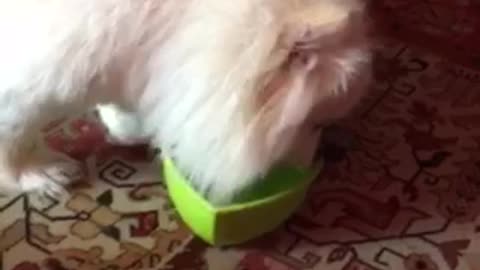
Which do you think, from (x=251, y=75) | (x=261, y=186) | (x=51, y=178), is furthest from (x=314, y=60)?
(x=51, y=178)

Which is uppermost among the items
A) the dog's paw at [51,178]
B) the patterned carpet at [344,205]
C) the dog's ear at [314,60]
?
the dog's ear at [314,60]

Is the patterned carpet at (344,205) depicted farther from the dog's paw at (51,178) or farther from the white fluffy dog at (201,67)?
the white fluffy dog at (201,67)

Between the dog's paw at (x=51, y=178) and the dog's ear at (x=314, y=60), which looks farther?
the dog's paw at (x=51, y=178)

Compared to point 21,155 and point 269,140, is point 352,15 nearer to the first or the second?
point 269,140

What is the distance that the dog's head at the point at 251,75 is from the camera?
120 centimetres

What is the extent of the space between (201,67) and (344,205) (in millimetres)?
353

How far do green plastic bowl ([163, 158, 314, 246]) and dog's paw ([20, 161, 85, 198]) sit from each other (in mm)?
160

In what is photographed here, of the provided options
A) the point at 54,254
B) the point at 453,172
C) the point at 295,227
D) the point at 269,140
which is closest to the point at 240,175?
the point at 269,140

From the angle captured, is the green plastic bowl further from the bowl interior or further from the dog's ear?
the dog's ear

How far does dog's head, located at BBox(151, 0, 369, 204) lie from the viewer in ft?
3.93

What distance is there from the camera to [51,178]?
1423 millimetres

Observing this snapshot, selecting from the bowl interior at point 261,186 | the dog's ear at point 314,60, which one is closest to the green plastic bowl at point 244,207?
the bowl interior at point 261,186

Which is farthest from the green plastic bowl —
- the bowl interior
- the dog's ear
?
the dog's ear

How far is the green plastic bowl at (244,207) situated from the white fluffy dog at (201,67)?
2 centimetres
